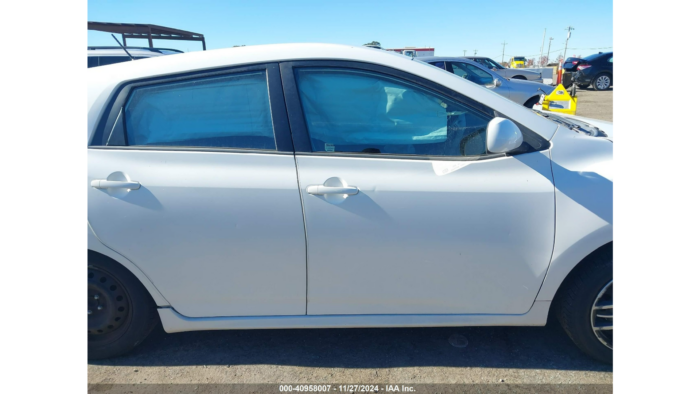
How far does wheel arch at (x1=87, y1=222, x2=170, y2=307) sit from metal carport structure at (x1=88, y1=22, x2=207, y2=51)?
7031 mm

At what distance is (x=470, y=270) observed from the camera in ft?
7.09

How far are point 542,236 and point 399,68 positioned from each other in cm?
112

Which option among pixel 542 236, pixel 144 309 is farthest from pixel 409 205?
pixel 144 309

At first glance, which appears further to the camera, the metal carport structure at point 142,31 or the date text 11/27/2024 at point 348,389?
the metal carport structure at point 142,31

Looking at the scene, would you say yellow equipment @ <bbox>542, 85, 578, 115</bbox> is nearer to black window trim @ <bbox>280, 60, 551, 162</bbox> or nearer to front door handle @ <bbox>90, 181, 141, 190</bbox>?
black window trim @ <bbox>280, 60, 551, 162</bbox>

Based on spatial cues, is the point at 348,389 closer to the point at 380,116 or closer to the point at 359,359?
the point at 359,359

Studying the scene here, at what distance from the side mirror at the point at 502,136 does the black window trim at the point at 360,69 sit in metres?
0.13

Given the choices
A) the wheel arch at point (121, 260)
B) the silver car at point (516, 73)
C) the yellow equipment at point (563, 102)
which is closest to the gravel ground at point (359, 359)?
the wheel arch at point (121, 260)

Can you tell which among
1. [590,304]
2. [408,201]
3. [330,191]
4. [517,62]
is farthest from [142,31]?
[517,62]

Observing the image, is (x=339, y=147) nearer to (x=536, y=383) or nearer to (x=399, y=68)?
(x=399, y=68)

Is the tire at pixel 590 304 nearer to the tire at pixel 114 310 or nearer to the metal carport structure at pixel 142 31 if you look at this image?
the tire at pixel 114 310

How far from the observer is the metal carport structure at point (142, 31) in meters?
8.12

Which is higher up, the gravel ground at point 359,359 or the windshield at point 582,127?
the windshield at point 582,127

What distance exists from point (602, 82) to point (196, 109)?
68.5 feet
